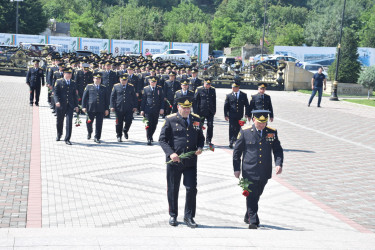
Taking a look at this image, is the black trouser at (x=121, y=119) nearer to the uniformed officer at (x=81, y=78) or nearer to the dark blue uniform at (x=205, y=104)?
the dark blue uniform at (x=205, y=104)

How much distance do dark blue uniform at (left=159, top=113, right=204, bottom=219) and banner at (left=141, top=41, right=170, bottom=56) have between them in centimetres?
4081

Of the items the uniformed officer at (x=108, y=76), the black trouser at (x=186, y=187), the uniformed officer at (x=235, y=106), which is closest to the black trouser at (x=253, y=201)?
the black trouser at (x=186, y=187)

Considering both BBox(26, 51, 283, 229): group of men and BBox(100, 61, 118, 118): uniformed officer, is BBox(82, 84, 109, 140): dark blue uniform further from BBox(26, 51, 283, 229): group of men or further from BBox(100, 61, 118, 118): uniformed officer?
BBox(100, 61, 118, 118): uniformed officer

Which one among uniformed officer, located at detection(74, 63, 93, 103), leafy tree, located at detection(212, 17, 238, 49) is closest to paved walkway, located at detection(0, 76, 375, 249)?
uniformed officer, located at detection(74, 63, 93, 103)

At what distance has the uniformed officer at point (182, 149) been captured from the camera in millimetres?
7621

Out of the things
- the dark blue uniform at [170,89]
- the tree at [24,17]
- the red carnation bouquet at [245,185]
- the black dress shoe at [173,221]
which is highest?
the tree at [24,17]

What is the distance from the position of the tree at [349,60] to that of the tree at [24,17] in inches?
1797

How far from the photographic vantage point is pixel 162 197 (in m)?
9.10

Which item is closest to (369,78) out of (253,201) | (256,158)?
(256,158)

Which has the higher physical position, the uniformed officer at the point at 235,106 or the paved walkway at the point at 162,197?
the uniformed officer at the point at 235,106

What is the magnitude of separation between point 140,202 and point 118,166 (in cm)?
271

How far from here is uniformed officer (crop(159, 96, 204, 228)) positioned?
25.0ft

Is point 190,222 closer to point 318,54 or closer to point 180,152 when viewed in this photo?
point 180,152

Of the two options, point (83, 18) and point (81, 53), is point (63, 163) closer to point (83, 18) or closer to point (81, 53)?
point (81, 53)
